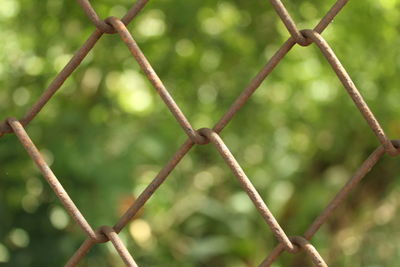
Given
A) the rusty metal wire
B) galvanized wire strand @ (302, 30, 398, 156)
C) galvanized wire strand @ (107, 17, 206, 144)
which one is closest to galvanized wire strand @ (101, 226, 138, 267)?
the rusty metal wire

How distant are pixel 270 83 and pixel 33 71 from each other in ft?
2.02

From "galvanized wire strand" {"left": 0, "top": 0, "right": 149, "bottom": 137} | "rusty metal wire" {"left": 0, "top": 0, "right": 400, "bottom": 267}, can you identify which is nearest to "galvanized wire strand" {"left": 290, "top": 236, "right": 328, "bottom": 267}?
"rusty metal wire" {"left": 0, "top": 0, "right": 400, "bottom": 267}

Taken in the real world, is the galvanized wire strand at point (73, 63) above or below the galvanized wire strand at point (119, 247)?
above

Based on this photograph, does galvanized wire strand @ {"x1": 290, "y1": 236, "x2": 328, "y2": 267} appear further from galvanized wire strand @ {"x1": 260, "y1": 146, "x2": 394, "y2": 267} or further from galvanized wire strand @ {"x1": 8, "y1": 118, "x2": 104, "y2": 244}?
galvanized wire strand @ {"x1": 8, "y1": 118, "x2": 104, "y2": 244}

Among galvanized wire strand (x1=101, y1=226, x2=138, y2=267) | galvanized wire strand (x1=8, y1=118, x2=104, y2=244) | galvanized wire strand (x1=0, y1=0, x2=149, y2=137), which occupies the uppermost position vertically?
galvanized wire strand (x1=0, y1=0, x2=149, y2=137)

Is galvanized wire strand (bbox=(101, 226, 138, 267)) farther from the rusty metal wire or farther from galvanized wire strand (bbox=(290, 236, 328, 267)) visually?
galvanized wire strand (bbox=(290, 236, 328, 267))

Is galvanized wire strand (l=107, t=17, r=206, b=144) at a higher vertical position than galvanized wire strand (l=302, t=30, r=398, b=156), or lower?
higher

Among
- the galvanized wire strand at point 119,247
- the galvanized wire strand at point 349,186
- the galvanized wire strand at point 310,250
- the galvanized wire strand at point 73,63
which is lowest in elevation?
the galvanized wire strand at point 310,250

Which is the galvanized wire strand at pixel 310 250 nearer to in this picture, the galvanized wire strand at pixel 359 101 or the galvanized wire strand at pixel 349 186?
the galvanized wire strand at pixel 349 186

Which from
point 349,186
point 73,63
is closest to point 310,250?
point 349,186

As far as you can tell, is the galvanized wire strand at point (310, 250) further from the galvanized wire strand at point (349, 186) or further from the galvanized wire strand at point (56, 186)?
the galvanized wire strand at point (56, 186)

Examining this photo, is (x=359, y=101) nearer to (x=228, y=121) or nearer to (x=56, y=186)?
(x=228, y=121)

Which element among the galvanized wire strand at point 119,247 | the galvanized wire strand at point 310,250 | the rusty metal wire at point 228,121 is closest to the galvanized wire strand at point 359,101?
the rusty metal wire at point 228,121

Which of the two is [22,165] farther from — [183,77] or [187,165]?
[187,165]
